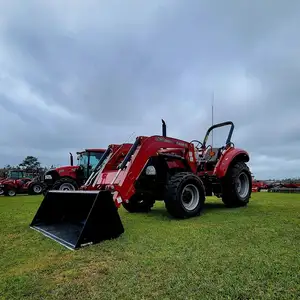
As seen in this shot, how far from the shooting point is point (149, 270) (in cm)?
312

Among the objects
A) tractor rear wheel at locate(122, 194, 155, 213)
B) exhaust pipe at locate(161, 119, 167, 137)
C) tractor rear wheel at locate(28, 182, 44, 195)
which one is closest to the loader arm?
exhaust pipe at locate(161, 119, 167, 137)

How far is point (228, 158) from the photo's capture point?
7.80 metres

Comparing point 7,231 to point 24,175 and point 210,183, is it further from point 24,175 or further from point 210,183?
point 24,175

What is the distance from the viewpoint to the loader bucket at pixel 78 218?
429 cm

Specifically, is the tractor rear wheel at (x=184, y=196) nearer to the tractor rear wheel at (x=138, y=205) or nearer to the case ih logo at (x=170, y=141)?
the case ih logo at (x=170, y=141)

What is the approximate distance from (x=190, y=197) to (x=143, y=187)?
1.07 m

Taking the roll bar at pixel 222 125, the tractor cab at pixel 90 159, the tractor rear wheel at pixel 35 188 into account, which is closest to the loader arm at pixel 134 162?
the roll bar at pixel 222 125

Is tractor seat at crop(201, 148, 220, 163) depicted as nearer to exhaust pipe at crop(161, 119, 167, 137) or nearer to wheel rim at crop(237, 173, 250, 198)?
wheel rim at crop(237, 173, 250, 198)

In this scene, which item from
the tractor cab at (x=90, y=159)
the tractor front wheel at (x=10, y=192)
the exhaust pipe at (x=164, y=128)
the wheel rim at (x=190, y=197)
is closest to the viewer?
the wheel rim at (x=190, y=197)

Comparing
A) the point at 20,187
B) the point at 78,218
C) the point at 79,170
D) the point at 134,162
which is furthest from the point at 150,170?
the point at 20,187

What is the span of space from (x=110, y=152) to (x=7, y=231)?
9.15ft

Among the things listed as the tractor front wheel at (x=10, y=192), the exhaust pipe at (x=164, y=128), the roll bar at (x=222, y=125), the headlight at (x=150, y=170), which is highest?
the roll bar at (x=222, y=125)

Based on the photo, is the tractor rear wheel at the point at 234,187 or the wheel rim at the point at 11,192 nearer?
the tractor rear wheel at the point at 234,187

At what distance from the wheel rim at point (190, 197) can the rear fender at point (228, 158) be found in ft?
3.70
